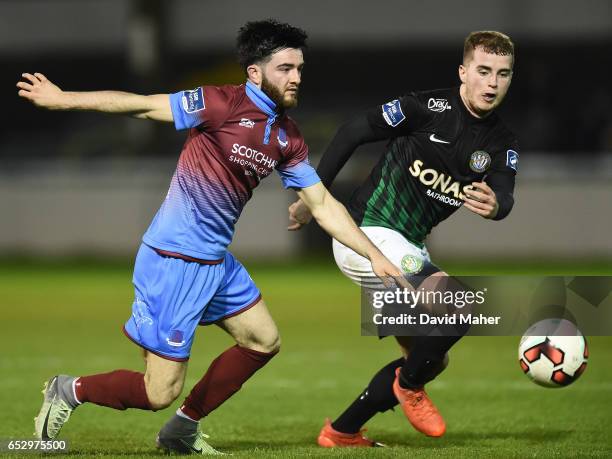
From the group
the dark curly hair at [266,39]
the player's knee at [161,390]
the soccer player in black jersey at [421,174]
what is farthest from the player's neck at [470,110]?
the player's knee at [161,390]

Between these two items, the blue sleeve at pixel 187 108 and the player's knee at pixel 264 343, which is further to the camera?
the player's knee at pixel 264 343

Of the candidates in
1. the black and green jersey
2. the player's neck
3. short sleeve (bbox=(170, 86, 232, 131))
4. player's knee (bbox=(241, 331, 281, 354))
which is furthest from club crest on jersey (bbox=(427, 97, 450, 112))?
player's knee (bbox=(241, 331, 281, 354))

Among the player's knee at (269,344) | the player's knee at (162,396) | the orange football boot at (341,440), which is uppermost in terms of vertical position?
the player's knee at (269,344)

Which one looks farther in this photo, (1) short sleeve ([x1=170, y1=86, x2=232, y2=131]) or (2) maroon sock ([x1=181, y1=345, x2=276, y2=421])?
(2) maroon sock ([x1=181, y1=345, x2=276, y2=421])

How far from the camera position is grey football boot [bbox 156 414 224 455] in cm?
612

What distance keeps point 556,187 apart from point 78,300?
9.97 meters

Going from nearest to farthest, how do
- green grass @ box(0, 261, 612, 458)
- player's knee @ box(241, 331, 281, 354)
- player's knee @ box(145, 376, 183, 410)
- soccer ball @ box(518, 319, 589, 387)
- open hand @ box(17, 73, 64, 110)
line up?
open hand @ box(17, 73, 64, 110)
player's knee @ box(145, 376, 183, 410)
player's knee @ box(241, 331, 281, 354)
soccer ball @ box(518, 319, 589, 387)
green grass @ box(0, 261, 612, 458)

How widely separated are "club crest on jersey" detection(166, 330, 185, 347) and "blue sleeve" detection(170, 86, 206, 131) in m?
1.03

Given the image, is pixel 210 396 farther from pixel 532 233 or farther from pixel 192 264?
pixel 532 233

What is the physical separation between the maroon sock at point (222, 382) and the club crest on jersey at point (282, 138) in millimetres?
1150

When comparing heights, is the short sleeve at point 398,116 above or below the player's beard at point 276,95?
below

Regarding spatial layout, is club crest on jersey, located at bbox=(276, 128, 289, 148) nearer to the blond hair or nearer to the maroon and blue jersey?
the maroon and blue jersey

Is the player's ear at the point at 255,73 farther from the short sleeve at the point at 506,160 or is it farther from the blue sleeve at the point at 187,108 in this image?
the short sleeve at the point at 506,160

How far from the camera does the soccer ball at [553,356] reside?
621 cm
